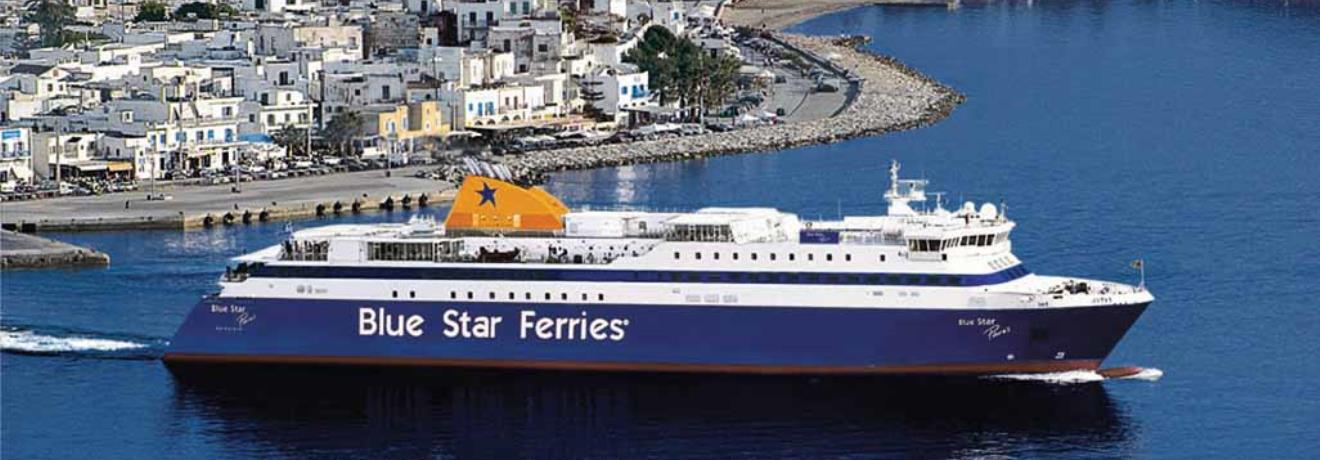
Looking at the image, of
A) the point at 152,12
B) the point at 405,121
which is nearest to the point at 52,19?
the point at 152,12

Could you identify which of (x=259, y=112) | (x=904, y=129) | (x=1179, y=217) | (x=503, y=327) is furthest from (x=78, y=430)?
(x=904, y=129)

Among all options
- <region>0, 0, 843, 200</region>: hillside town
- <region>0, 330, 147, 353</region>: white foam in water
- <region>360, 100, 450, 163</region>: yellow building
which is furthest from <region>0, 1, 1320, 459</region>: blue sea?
<region>0, 0, 843, 200</region>: hillside town

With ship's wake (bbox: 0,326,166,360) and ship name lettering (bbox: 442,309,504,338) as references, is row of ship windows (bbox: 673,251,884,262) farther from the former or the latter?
ship's wake (bbox: 0,326,166,360)

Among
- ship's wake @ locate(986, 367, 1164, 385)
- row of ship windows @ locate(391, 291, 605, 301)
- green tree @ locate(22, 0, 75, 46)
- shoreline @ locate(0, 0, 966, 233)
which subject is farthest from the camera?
green tree @ locate(22, 0, 75, 46)

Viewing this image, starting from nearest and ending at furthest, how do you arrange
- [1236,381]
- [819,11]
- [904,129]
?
[1236,381] → [904,129] → [819,11]

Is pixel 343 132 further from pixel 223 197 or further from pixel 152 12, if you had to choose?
pixel 152 12

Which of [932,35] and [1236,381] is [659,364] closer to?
[1236,381]
